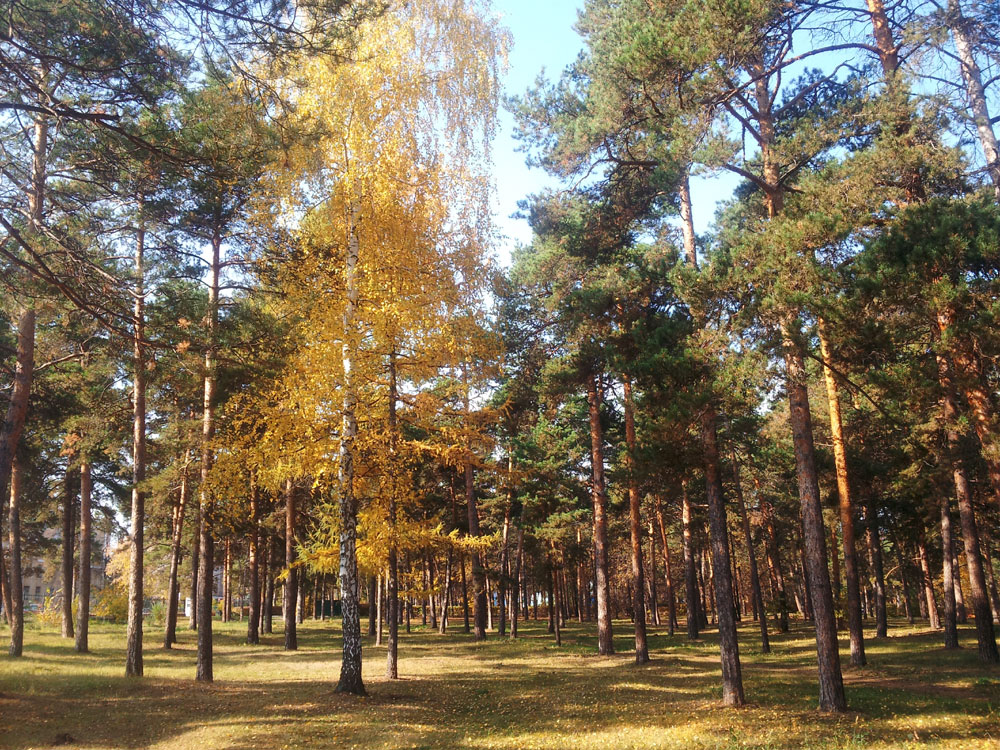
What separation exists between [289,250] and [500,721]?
962 cm

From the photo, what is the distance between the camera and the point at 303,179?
1376 cm

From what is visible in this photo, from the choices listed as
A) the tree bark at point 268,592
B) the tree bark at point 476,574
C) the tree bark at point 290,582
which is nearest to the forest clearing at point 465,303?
the tree bark at point 290,582

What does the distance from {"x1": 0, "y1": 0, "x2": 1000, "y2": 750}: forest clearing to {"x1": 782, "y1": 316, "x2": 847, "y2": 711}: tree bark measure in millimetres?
61

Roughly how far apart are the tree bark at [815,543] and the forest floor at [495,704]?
1.71 ft

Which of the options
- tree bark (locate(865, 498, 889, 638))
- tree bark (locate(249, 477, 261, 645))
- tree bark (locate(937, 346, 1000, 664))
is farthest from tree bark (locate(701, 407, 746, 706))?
tree bark (locate(249, 477, 261, 645))

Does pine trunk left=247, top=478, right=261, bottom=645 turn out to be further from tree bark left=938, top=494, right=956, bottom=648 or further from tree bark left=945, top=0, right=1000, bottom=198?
tree bark left=938, top=494, right=956, bottom=648

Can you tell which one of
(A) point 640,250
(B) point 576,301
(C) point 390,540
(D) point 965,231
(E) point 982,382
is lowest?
(C) point 390,540

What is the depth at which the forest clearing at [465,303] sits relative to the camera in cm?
874

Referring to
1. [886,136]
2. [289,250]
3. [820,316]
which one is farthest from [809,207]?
[289,250]

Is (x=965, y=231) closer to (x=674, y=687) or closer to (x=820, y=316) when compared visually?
(x=820, y=316)

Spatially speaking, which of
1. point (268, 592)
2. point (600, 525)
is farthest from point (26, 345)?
point (268, 592)

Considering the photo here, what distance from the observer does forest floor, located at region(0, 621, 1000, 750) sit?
31.1 feet

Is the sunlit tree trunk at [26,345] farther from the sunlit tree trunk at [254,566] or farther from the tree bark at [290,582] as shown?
the sunlit tree trunk at [254,566]

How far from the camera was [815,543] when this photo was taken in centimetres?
1099
